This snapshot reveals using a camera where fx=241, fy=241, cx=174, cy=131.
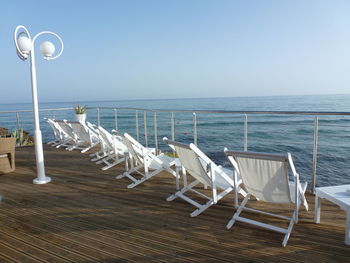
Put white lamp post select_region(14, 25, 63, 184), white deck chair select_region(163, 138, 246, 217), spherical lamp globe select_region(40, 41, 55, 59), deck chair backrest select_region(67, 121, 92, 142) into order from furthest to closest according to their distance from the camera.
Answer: deck chair backrest select_region(67, 121, 92, 142)
spherical lamp globe select_region(40, 41, 55, 59)
white lamp post select_region(14, 25, 63, 184)
white deck chair select_region(163, 138, 246, 217)

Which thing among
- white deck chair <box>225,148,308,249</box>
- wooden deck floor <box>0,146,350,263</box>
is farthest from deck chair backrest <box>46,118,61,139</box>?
white deck chair <box>225,148,308,249</box>

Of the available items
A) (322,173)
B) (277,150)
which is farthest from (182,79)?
(322,173)

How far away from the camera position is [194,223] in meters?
2.30

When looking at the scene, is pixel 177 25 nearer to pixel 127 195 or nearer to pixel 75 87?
pixel 127 195

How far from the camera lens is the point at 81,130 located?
5.56m

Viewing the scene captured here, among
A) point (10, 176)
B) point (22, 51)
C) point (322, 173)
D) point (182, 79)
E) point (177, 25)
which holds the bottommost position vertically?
point (322, 173)

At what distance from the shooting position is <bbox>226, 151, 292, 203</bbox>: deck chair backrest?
1.83 meters

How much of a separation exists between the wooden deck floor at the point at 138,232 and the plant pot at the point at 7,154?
3.41 ft

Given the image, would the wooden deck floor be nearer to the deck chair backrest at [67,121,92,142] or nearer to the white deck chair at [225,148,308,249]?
the white deck chair at [225,148,308,249]

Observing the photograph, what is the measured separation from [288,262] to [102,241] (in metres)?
1.45

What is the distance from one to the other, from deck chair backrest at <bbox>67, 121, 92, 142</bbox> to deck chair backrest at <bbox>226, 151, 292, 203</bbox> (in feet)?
13.6

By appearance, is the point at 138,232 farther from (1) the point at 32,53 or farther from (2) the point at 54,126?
(2) the point at 54,126

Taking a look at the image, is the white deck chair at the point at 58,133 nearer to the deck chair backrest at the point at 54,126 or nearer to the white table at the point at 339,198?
the deck chair backrest at the point at 54,126

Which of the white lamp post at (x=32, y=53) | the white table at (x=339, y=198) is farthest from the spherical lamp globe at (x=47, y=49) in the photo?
the white table at (x=339, y=198)
